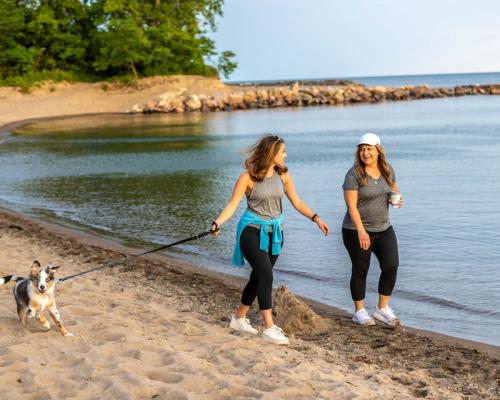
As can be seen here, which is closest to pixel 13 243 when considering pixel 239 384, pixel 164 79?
pixel 239 384

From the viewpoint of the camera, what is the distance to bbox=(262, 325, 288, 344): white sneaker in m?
5.86

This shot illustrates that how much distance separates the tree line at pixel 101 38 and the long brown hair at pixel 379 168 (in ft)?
157

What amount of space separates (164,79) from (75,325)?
50.3 m

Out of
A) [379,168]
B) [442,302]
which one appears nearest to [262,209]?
[379,168]

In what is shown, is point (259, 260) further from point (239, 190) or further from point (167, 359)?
point (167, 359)

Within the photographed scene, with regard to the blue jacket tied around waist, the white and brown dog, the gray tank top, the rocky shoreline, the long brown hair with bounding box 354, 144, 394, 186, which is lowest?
the white and brown dog

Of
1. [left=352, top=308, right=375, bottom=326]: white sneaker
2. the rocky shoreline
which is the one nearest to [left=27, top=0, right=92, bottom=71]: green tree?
the rocky shoreline

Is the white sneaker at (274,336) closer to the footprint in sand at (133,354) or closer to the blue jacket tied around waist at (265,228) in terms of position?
the blue jacket tied around waist at (265,228)

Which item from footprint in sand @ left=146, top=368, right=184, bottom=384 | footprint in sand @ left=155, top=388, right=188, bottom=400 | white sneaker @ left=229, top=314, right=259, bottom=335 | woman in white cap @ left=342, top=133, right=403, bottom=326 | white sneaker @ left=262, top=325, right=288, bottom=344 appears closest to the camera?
footprint in sand @ left=155, top=388, right=188, bottom=400

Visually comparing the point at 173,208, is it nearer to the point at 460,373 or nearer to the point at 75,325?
the point at 75,325

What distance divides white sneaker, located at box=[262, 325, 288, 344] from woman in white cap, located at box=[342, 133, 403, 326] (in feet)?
3.75

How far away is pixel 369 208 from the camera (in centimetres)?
640

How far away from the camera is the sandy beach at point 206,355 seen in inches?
185

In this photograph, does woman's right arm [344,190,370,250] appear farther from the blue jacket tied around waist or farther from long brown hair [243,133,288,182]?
long brown hair [243,133,288,182]
